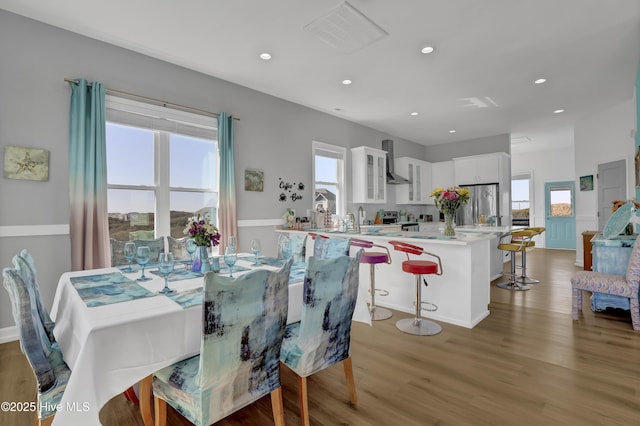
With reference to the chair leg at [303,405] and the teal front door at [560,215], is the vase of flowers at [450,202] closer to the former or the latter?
the chair leg at [303,405]

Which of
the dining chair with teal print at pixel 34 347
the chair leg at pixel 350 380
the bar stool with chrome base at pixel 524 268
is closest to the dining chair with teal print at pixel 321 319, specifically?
the chair leg at pixel 350 380

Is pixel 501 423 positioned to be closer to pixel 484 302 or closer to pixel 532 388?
pixel 532 388

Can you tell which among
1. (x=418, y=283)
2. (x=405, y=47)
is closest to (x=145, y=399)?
(x=418, y=283)

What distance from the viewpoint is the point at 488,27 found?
3027 mm

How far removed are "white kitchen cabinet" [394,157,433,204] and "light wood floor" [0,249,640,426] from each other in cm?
427

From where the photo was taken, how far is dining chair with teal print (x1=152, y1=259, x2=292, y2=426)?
1229 mm

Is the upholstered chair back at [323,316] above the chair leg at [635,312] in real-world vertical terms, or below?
above

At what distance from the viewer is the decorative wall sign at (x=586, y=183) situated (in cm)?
651

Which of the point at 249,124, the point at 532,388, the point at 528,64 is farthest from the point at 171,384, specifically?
the point at 528,64

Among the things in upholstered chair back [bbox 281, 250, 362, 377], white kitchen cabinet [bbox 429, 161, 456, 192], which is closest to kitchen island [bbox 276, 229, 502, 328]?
upholstered chair back [bbox 281, 250, 362, 377]

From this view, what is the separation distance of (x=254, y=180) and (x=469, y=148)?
5798 mm

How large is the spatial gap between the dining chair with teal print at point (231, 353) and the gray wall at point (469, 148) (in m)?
7.50

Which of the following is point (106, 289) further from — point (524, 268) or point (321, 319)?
point (524, 268)

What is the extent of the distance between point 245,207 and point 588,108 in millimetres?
6164
